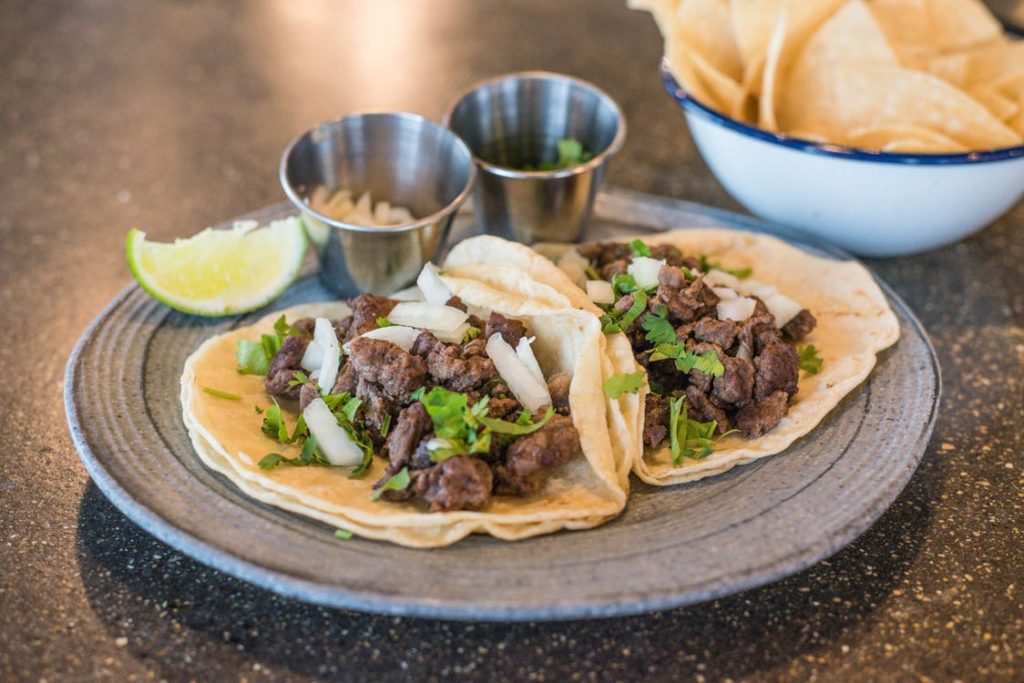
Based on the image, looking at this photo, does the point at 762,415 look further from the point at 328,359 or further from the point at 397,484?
the point at 328,359

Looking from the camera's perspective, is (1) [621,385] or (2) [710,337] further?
(2) [710,337]

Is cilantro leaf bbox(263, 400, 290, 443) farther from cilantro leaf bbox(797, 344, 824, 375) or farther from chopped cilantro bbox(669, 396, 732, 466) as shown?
cilantro leaf bbox(797, 344, 824, 375)

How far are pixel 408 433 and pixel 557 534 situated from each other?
0.49 m

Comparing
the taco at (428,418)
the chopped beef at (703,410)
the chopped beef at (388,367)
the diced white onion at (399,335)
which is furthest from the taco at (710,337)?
the chopped beef at (388,367)

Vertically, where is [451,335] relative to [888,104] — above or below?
below

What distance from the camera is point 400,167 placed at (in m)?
3.73

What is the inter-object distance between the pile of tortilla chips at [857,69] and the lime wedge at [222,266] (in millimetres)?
1685

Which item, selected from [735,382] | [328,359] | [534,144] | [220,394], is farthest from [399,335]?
[534,144]

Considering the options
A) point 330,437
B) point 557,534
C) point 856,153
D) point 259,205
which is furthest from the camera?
point 259,205

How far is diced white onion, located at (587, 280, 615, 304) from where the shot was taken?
2965 millimetres

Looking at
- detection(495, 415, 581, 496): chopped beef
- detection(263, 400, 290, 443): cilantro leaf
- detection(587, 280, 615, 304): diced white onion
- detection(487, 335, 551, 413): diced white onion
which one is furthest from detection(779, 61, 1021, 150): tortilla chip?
detection(263, 400, 290, 443): cilantro leaf

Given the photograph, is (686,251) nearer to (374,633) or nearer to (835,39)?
(835,39)

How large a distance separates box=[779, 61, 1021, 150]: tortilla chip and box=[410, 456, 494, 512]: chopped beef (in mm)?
2176

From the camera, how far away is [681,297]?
289cm
